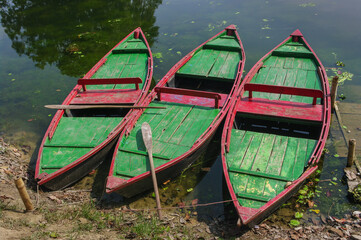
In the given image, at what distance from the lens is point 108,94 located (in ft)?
38.3

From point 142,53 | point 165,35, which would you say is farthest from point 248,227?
point 165,35

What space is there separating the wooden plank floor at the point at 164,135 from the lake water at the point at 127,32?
133 cm

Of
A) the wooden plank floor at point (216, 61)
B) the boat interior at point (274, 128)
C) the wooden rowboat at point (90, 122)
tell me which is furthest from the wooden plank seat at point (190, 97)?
the wooden plank floor at point (216, 61)

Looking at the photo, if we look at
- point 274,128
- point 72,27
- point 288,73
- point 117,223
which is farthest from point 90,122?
point 72,27

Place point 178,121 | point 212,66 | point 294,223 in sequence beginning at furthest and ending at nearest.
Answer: point 212,66 < point 178,121 < point 294,223

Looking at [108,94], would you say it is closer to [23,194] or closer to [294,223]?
Result: [23,194]

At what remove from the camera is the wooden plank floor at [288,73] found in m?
11.1

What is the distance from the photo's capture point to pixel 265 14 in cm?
2044

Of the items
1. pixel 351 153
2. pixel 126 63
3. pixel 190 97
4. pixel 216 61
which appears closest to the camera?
pixel 351 153

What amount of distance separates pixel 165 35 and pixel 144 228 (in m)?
13.6

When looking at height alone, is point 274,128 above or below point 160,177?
above

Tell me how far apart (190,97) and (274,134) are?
A: 2.96m

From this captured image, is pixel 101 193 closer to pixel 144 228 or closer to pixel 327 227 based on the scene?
pixel 144 228

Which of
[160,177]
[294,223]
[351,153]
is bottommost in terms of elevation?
[294,223]
